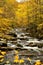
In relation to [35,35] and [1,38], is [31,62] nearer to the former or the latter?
[1,38]

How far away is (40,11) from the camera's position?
23.8m

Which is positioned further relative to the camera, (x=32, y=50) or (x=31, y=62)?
(x=32, y=50)

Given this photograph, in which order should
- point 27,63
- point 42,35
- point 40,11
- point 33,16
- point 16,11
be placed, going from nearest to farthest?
point 27,63
point 42,35
point 40,11
point 33,16
point 16,11

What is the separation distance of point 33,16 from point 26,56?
1358 centimetres

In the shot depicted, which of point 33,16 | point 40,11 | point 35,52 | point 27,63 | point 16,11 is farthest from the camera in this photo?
point 16,11

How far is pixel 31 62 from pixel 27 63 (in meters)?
0.36

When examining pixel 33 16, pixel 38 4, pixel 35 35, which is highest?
pixel 38 4

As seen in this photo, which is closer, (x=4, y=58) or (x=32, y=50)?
(x=4, y=58)

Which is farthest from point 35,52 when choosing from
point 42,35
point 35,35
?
point 35,35

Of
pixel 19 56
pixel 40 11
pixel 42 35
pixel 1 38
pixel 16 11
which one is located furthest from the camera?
pixel 16 11

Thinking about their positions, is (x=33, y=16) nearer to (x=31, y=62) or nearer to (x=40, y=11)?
(x=40, y=11)

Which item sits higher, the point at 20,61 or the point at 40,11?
the point at 40,11

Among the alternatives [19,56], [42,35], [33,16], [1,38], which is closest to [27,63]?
[19,56]

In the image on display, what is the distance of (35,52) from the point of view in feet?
48.0
